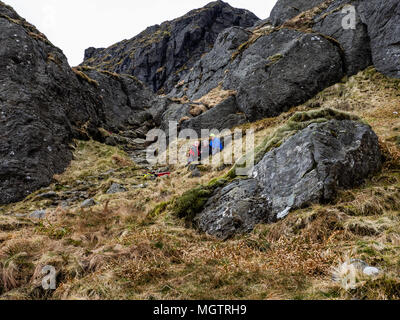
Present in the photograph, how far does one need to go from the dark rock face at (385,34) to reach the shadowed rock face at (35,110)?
2474 centimetres

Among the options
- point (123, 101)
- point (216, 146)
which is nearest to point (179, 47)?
point (123, 101)

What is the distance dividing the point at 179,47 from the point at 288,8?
142 ft

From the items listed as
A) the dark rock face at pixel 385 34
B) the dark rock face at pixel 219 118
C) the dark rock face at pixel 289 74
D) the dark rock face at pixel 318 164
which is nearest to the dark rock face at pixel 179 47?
the dark rock face at pixel 219 118

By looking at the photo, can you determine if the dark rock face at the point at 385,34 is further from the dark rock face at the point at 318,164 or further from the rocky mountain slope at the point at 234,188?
the dark rock face at the point at 318,164

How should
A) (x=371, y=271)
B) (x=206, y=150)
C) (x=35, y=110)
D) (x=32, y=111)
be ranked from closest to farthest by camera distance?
(x=371, y=271) → (x=32, y=111) → (x=35, y=110) → (x=206, y=150)

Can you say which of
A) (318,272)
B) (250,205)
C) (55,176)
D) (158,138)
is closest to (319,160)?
(250,205)

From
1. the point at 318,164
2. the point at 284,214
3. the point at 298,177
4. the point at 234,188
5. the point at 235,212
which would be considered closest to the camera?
the point at 284,214

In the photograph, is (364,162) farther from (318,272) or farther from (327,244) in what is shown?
(318,272)

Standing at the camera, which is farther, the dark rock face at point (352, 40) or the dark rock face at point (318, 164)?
Answer: the dark rock face at point (352, 40)

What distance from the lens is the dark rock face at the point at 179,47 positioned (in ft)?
234

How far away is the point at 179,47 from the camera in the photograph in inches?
2837

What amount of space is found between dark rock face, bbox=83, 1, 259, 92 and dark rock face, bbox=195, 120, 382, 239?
6349 cm

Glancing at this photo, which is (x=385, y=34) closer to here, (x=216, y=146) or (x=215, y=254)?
(x=216, y=146)

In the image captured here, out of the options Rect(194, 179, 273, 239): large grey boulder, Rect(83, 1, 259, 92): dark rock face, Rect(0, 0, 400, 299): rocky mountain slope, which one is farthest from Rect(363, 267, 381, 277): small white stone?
Rect(83, 1, 259, 92): dark rock face
